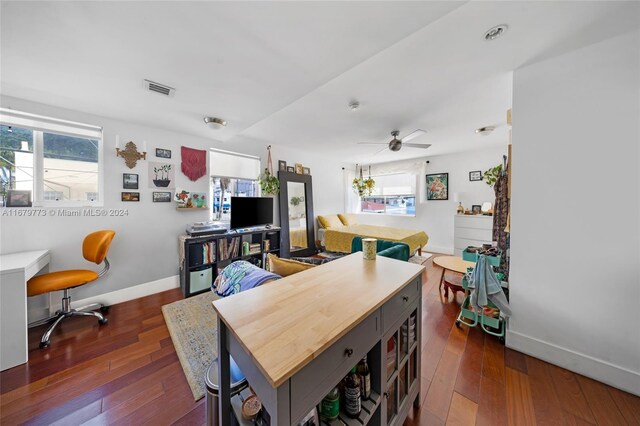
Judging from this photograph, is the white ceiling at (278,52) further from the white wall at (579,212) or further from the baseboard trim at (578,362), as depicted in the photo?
the baseboard trim at (578,362)

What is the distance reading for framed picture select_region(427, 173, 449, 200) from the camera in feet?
16.8

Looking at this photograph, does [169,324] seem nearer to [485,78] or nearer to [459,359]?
[459,359]

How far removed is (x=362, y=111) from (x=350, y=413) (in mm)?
2825

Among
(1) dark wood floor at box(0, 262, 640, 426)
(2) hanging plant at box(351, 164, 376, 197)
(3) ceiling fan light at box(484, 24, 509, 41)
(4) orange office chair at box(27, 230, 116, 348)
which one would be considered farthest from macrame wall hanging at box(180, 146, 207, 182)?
(2) hanging plant at box(351, 164, 376, 197)

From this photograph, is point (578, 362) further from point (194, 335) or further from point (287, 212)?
point (287, 212)

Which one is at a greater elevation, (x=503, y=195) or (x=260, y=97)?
(x=260, y=97)

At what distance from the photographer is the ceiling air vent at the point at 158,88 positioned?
6.19ft

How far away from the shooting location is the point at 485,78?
6.50 ft

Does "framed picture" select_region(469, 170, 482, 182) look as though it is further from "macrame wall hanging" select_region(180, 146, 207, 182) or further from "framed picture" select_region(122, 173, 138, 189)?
"framed picture" select_region(122, 173, 138, 189)

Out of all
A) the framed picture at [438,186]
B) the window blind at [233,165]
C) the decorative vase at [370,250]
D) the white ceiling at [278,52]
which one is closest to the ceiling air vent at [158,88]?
the white ceiling at [278,52]

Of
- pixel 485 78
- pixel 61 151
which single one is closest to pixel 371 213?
pixel 485 78

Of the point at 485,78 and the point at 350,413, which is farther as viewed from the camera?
the point at 485,78

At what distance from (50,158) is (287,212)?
3.17 m

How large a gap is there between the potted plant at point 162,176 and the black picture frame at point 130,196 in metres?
0.26
